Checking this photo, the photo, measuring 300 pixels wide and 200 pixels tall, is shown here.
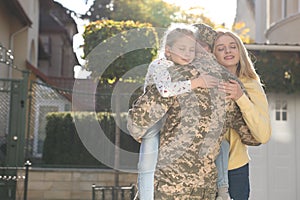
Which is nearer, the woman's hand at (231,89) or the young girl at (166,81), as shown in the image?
the young girl at (166,81)

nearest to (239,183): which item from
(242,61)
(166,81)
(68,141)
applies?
(242,61)

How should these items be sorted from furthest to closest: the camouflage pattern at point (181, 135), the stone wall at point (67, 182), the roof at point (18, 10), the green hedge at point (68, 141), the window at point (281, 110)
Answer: the roof at point (18, 10), the green hedge at point (68, 141), the window at point (281, 110), the stone wall at point (67, 182), the camouflage pattern at point (181, 135)

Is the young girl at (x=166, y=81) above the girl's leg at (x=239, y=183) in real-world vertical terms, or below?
above

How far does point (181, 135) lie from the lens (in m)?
2.61

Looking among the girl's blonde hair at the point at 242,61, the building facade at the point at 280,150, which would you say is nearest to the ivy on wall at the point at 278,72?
the building facade at the point at 280,150

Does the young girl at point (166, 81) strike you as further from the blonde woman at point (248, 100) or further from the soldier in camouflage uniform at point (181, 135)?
the blonde woman at point (248, 100)

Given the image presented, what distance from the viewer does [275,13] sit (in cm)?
1301

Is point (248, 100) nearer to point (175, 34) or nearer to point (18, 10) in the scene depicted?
point (175, 34)

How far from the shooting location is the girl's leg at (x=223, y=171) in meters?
2.75

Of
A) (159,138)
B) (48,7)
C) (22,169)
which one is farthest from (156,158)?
(48,7)

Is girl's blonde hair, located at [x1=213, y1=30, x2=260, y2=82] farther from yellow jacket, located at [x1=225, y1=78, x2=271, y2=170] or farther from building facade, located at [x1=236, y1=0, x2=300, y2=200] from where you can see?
building facade, located at [x1=236, y1=0, x2=300, y2=200]

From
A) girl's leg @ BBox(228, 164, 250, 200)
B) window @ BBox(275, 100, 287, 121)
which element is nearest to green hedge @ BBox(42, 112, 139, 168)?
window @ BBox(275, 100, 287, 121)

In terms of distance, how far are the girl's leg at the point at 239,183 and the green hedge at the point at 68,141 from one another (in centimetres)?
593

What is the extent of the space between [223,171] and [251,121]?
0.32 m
